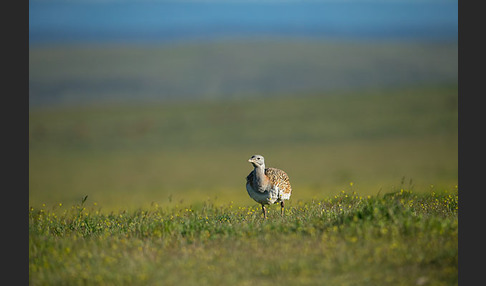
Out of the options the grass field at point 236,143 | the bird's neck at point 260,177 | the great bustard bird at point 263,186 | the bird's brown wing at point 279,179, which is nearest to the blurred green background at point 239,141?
the grass field at point 236,143

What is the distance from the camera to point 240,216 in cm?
1247

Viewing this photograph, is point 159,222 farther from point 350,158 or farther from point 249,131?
point 249,131

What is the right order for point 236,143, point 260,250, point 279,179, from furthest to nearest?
1. point 236,143
2. point 279,179
3. point 260,250

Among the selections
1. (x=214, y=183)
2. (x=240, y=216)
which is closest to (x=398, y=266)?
(x=240, y=216)

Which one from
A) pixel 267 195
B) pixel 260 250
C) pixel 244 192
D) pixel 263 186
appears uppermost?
pixel 263 186

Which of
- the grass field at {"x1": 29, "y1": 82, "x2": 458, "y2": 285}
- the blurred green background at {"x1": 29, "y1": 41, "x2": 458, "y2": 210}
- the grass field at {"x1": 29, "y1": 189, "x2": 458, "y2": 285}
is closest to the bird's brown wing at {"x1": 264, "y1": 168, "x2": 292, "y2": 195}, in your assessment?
the grass field at {"x1": 29, "y1": 82, "x2": 458, "y2": 285}

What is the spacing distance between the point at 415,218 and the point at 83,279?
5.35 metres

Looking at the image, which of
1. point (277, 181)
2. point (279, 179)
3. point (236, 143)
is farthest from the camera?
point (236, 143)

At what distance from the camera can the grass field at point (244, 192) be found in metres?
9.03

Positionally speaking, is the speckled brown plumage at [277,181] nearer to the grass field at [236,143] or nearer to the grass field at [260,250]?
the grass field at [260,250]

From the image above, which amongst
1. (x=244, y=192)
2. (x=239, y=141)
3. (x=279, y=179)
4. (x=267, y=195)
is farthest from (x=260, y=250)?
(x=239, y=141)

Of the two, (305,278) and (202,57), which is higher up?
(202,57)

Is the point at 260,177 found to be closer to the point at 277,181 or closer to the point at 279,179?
the point at 277,181

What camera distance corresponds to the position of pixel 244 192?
30.0 m
